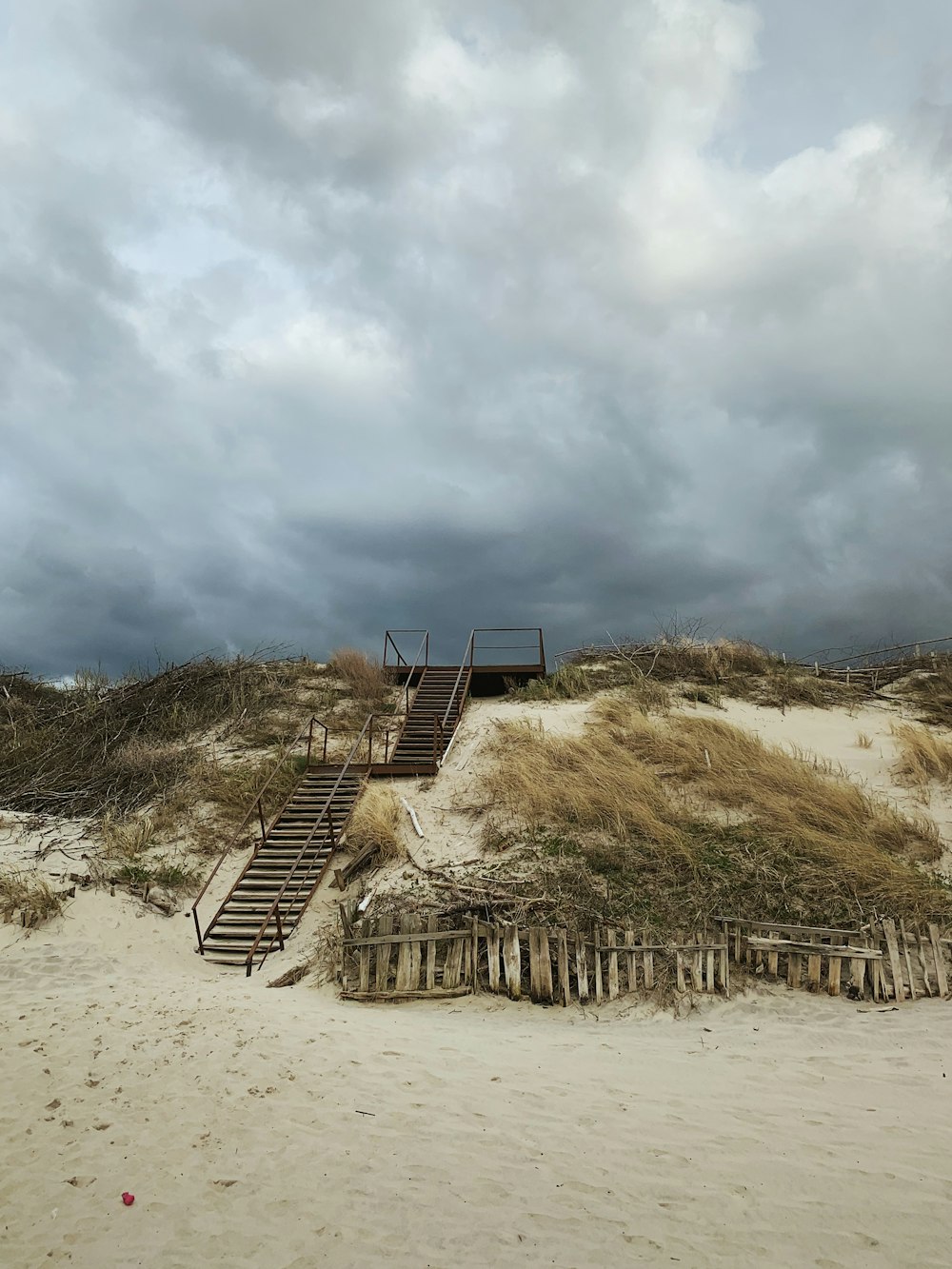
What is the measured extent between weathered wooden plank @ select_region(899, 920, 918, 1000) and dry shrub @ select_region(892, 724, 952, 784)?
639 cm

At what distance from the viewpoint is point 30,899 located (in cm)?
1186

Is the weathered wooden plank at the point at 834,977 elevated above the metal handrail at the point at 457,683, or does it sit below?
below

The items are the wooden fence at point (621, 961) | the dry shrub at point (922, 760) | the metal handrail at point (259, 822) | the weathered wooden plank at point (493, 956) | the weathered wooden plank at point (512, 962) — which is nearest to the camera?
the wooden fence at point (621, 961)

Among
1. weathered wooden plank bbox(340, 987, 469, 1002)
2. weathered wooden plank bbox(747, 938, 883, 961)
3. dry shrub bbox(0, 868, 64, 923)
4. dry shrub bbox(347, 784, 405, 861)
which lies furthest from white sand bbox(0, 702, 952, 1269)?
dry shrub bbox(347, 784, 405, 861)

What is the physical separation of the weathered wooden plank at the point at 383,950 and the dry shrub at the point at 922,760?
11830 millimetres

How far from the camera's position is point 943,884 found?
38.1 ft

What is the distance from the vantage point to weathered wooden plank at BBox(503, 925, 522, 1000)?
9.95 m

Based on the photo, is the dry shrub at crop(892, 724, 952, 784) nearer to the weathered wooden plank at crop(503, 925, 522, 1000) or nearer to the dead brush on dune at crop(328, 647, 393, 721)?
the weathered wooden plank at crop(503, 925, 522, 1000)

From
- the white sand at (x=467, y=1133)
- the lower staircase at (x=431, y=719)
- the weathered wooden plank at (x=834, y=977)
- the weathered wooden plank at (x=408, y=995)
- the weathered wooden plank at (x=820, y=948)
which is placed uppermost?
the lower staircase at (x=431, y=719)

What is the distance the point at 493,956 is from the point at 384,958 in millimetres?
1574

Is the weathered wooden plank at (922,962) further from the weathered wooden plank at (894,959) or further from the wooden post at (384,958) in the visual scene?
the wooden post at (384,958)

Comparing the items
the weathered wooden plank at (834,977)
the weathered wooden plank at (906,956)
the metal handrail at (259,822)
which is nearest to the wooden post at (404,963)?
the metal handrail at (259,822)

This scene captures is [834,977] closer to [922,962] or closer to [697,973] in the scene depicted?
[922,962]

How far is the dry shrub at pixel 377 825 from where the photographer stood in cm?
1388
